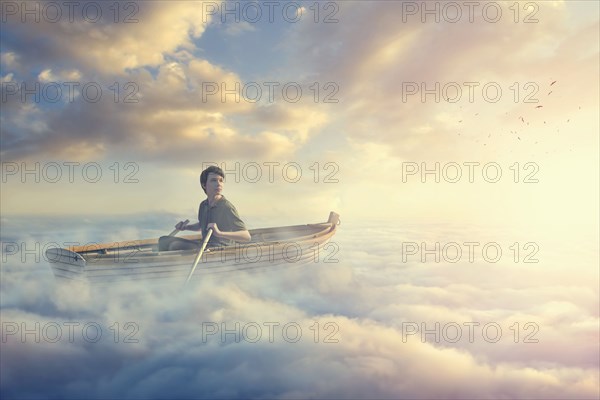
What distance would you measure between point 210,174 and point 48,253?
4.58 m

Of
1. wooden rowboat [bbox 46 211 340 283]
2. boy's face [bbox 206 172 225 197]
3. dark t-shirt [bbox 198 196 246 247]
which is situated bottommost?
wooden rowboat [bbox 46 211 340 283]

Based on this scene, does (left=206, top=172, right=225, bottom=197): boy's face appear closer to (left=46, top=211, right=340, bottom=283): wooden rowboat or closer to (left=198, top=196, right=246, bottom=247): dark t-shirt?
(left=198, top=196, right=246, bottom=247): dark t-shirt

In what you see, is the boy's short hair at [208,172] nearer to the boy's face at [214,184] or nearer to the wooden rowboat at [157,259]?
the boy's face at [214,184]

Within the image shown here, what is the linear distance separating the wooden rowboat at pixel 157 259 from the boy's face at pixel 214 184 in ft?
5.22

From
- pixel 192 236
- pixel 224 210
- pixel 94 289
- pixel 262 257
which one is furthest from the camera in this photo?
pixel 192 236

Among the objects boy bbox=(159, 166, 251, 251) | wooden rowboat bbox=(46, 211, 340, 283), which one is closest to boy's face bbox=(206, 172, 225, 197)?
boy bbox=(159, 166, 251, 251)

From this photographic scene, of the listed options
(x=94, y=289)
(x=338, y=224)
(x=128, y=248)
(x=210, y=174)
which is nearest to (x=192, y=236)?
(x=128, y=248)

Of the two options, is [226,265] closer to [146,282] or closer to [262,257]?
[262,257]

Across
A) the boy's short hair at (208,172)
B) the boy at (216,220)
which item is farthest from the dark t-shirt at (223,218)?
the boy's short hair at (208,172)

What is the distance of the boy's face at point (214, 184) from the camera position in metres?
12.4

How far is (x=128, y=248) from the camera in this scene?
44.0ft

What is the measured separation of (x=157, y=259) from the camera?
1148 cm

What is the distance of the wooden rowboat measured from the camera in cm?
1115

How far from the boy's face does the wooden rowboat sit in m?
1.59
